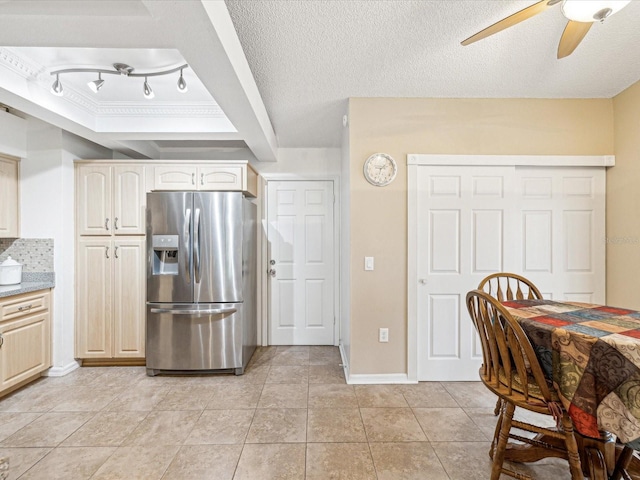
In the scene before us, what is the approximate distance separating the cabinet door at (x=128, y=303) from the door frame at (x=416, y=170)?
2.58 meters

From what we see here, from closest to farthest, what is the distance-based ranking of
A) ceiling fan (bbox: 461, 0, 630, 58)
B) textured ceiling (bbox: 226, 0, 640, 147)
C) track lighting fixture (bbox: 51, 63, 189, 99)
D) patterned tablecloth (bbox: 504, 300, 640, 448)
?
patterned tablecloth (bbox: 504, 300, 640, 448) < ceiling fan (bbox: 461, 0, 630, 58) < textured ceiling (bbox: 226, 0, 640, 147) < track lighting fixture (bbox: 51, 63, 189, 99)

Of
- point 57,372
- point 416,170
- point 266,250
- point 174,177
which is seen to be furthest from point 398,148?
point 57,372

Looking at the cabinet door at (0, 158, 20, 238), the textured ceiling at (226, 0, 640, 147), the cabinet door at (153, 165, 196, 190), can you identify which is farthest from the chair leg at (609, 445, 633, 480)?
the cabinet door at (0, 158, 20, 238)

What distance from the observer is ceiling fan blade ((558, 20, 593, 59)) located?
1.46 metres

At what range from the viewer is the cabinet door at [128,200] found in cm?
310

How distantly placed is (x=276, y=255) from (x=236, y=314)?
111 centimetres

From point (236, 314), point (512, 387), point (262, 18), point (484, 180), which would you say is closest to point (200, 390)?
point (236, 314)

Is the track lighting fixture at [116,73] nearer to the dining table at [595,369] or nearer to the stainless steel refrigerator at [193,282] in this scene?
the stainless steel refrigerator at [193,282]

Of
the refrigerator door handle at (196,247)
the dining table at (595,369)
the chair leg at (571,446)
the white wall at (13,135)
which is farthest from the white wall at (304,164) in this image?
the chair leg at (571,446)

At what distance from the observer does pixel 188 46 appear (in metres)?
1.54

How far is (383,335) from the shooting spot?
274 centimetres

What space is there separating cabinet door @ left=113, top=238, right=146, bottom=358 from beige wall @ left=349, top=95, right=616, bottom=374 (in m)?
2.11

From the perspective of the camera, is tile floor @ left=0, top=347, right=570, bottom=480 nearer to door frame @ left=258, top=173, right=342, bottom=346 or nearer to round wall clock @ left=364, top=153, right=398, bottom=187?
door frame @ left=258, top=173, right=342, bottom=346

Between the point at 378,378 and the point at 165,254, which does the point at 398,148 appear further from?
the point at 165,254
